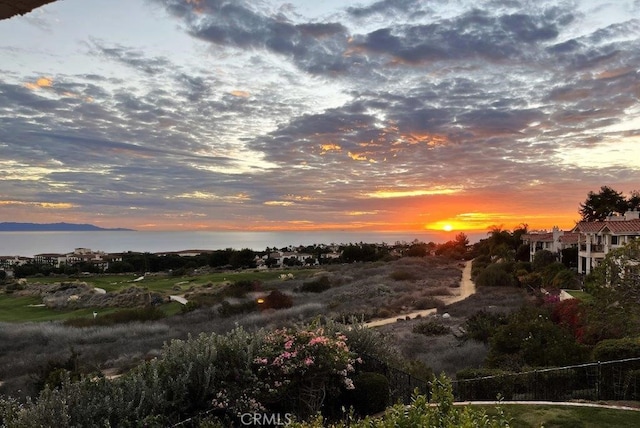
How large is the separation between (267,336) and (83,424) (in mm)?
3472

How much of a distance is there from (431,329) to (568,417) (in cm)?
1469

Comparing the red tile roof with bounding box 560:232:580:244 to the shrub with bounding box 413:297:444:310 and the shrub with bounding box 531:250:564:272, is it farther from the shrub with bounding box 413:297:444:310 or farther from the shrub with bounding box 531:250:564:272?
the shrub with bounding box 413:297:444:310

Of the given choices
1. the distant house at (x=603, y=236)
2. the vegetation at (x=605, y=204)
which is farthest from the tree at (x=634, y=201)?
the distant house at (x=603, y=236)

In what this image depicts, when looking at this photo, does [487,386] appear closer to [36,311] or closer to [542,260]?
[36,311]

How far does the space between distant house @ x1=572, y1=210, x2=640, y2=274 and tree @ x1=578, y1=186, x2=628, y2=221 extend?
878 inches

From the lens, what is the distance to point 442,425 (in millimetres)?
3752

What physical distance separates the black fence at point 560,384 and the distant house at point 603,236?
3238cm

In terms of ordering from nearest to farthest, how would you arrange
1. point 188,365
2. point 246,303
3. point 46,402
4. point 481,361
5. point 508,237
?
point 46,402 < point 188,365 < point 481,361 < point 246,303 < point 508,237

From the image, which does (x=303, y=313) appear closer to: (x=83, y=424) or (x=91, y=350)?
(x=91, y=350)

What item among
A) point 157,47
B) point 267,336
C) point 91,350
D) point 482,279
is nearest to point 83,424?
point 267,336

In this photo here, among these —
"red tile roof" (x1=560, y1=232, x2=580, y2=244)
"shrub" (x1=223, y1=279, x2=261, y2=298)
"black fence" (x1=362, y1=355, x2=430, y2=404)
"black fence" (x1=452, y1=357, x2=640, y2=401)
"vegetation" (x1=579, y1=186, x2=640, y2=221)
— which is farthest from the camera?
"vegetation" (x1=579, y1=186, x2=640, y2=221)

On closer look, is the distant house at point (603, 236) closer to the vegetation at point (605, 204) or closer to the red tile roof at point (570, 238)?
the red tile roof at point (570, 238)

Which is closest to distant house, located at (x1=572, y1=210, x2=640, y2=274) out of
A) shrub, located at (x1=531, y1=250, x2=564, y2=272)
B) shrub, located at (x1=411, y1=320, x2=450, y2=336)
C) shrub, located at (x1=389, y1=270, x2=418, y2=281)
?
shrub, located at (x1=531, y1=250, x2=564, y2=272)

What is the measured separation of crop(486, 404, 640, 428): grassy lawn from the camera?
27.0 feet
